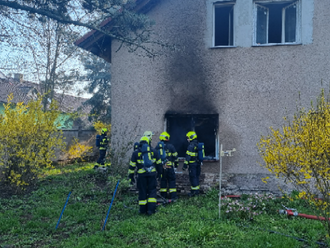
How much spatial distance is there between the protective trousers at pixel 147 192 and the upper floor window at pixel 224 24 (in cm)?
535

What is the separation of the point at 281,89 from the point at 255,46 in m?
1.52

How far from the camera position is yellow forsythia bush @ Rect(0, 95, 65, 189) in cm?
789

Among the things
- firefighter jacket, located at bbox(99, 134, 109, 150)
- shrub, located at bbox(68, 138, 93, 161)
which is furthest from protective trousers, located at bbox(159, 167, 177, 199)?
shrub, located at bbox(68, 138, 93, 161)

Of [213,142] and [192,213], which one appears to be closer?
[192,213]

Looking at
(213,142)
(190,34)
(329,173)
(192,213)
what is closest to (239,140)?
(213,142)

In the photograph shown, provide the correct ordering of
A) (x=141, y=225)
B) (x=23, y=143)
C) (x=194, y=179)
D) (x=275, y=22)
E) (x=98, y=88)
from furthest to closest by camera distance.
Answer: (x=98, y=88) < (x=275, y=22) < (x=23, y=143) < (x=194, y=179) < (x=141, y=225)

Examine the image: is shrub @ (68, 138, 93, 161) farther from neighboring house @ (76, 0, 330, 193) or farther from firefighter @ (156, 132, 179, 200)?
firefighter @ (156, 132, 179, 200)

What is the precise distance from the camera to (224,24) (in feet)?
31.4

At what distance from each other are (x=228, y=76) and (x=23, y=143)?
642 centimetres

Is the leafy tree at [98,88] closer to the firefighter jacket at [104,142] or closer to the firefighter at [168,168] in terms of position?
the firefighter jacket at [104,142]

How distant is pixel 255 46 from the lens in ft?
27.5

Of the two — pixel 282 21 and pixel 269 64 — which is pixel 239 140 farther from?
pixel 282 21

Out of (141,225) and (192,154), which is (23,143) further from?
(192,154)

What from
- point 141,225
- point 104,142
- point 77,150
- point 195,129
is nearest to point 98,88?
point 77,150
